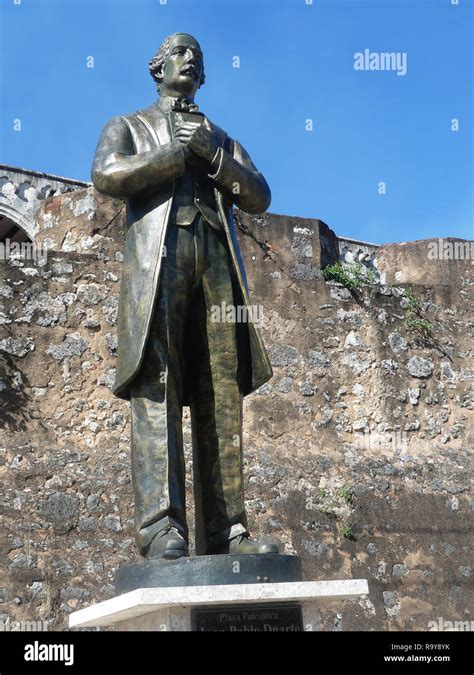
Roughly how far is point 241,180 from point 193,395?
38.4 inches

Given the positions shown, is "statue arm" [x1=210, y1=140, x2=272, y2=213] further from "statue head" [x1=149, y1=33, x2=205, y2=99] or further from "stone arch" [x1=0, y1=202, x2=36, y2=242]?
"stone arch" [x1=0, y1=202, x2=36, y2=242]

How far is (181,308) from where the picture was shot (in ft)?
15.5

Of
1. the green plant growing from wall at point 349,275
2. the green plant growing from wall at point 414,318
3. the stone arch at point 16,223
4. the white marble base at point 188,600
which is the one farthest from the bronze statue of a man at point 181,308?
the stone arch at point 16,223

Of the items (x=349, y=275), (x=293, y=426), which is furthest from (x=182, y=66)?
(x=349, y=275)

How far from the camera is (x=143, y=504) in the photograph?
14.8 feet

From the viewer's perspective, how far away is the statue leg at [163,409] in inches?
176

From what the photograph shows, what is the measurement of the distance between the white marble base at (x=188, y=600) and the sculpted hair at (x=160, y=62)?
237cm

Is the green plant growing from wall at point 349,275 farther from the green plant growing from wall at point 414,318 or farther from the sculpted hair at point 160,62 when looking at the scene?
the sculpted hair at point 160,62

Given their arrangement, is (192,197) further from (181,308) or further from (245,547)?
(245,547)

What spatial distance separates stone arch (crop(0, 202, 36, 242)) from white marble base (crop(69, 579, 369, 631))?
14.4 metres

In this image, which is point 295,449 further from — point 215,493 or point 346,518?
point 215,493

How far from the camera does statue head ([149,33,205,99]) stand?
5.00 meters

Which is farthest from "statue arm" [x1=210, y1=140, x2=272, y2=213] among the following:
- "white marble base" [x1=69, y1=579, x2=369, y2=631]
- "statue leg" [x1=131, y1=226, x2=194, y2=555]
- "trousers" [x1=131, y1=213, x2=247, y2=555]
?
"white marble base" [x1=69, y1=579, x2=369, y2=631]
